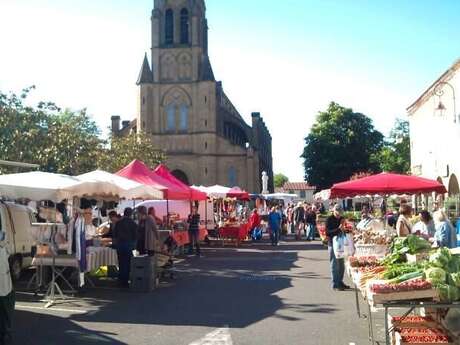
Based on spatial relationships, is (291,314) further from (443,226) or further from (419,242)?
(443,226)

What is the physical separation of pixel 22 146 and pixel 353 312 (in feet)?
77.8

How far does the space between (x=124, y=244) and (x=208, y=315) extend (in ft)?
14.7

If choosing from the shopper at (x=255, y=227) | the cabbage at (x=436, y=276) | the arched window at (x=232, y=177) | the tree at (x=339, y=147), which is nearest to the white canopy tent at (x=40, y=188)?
the cabbage at (x=436, y=276)

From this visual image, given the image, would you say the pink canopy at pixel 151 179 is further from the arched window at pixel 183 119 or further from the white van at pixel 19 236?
the arched window at pixel 183 119

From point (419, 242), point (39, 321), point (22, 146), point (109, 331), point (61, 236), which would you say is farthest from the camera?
point (22, 146)

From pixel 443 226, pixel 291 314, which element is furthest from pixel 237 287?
pixel 443 226

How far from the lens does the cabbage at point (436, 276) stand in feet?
20.7

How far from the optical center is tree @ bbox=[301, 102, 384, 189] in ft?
205

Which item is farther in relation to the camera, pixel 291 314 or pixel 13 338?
pixel 291 314

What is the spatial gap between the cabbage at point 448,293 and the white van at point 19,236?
10991 mm

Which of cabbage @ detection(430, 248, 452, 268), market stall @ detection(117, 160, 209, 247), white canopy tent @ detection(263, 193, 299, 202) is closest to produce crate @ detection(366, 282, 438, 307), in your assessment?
cabbage @ detection(430, 248, 452, 268)

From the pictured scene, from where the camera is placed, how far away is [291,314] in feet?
33.4

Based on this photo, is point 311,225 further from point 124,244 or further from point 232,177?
point 232,177

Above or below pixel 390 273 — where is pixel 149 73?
above
